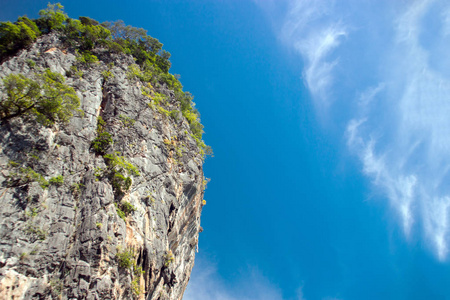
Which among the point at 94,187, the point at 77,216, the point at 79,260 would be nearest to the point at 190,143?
the point at 94,187

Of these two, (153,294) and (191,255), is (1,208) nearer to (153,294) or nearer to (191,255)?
(153,294)

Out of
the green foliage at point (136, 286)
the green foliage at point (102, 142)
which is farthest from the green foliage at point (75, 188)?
the green foliage at point (136, 286)

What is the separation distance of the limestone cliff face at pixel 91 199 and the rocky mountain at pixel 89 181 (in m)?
0.06

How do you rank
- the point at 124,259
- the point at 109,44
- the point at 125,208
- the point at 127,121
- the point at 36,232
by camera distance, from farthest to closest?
1. the point at 109,44
2. the point at 127,121
3. the point at 125,208
4. the point at 124,259
5. the point at 36,232

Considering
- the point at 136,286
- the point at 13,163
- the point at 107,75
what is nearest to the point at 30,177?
the point at 13,163

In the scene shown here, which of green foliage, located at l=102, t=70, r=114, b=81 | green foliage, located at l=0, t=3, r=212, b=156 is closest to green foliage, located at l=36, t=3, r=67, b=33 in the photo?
green foliage, located at l=0, t=3, r=212, b=156

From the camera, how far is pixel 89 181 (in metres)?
18.2

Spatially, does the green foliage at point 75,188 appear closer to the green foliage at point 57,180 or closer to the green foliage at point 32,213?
the green foliage at point 57,180

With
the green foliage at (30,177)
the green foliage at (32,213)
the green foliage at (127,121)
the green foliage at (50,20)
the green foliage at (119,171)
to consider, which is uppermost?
the green foliage at (50,20)

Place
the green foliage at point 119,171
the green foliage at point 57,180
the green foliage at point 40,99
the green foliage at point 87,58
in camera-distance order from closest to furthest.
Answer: the green foliage at point 40,99 → the green foliage at point 57,180 → the green foliage at point 119,171 → the green foliage at point 87,58

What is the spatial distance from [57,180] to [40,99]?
6.07 m

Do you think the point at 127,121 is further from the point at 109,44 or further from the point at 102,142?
the point at 109,44

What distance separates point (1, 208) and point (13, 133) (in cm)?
525

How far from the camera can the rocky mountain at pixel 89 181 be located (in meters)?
14.1
